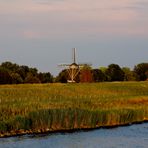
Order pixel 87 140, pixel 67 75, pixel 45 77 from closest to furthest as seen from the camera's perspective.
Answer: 1. pixel 87 140
2. pixel 67 75
3. pixel 45 77

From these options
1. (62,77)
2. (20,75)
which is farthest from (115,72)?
(20,75)

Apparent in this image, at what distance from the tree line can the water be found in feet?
165

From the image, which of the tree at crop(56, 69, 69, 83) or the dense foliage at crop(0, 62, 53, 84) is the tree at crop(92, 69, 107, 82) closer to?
the tree at crop(56, 69, 69, 83)

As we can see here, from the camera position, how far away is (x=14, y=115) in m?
29.1

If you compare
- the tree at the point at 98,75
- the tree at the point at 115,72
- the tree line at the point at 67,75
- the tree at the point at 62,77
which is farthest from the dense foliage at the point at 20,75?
the tree at the point at 115,72

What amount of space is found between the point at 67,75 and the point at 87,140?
67466 mm

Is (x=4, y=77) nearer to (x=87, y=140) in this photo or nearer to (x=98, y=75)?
Result: (x=98, y=75)

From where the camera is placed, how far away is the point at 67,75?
9512cm

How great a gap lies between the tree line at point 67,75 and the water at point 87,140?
5021 cm

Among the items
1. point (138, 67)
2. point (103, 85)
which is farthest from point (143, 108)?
point (138, 67)

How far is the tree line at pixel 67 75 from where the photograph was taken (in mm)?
87562

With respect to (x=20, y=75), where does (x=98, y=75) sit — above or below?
above

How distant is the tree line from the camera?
87562 millimetres

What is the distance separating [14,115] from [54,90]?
24.2 meters
